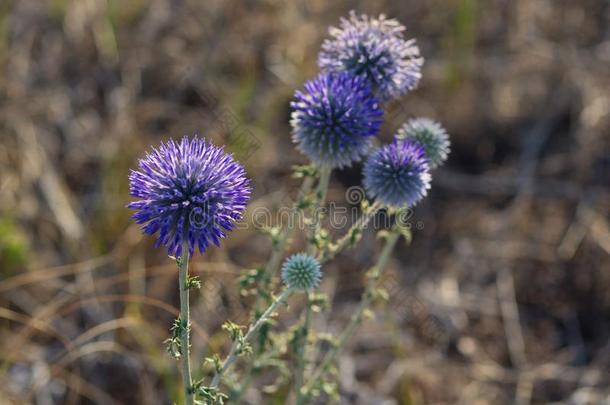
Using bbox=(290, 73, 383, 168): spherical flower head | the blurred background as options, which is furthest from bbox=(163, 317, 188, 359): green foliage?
the blurred background

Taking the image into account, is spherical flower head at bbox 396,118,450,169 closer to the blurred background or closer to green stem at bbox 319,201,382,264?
green stem at bbox 319,201,382,264

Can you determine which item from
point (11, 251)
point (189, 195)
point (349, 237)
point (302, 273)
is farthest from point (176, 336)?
point (11, 251)

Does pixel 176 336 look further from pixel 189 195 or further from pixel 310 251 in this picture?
pixel 310 251

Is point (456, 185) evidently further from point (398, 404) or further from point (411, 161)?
point (411, 161)

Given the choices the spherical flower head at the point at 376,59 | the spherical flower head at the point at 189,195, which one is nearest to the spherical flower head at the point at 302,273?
the spherical flower head at the point at 189,195

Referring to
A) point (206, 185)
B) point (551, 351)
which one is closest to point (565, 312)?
point (551, 351)
